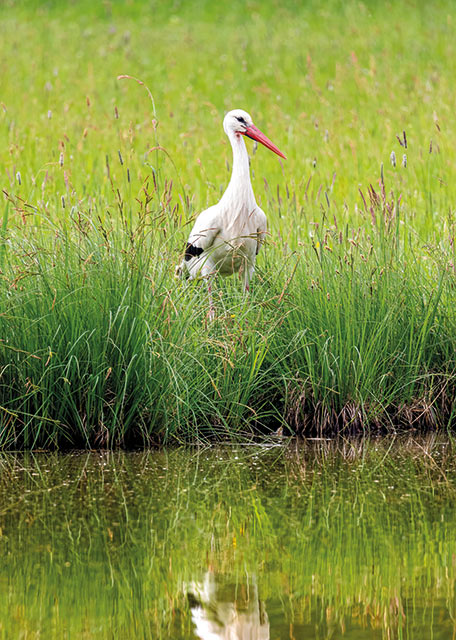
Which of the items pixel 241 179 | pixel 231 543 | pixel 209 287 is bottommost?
pixel 231 543

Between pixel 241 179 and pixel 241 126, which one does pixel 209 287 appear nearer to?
pixel 241 179

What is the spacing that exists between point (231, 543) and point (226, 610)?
718mm

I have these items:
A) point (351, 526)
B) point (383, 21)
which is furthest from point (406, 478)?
point (383, 21)

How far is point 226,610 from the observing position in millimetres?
3344

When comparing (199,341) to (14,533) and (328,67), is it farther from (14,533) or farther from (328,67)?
(328,67)

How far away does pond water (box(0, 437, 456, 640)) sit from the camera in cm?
325

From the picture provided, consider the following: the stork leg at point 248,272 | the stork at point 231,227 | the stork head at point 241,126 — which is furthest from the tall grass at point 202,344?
the stork head at point 241,126

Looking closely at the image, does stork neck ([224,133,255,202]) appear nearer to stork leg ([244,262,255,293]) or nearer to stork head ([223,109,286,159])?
stork head ([223,109,286,159])

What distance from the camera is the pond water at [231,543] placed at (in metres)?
3.25

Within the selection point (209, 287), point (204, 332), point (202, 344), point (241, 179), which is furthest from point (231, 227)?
point (202, 344)

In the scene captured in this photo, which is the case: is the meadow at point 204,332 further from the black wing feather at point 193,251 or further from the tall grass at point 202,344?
the black wing feather at point 193,251

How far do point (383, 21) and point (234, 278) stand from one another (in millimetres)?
16439

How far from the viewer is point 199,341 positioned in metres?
5.93

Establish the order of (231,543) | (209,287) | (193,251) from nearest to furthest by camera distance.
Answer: (231,543) → (209,287) → (193,251)
